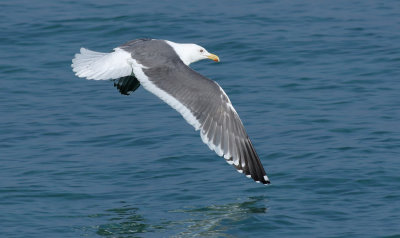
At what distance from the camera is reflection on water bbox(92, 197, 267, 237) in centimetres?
827

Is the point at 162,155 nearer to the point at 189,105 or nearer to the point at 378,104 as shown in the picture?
the point at 189,105

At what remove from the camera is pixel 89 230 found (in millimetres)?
8352

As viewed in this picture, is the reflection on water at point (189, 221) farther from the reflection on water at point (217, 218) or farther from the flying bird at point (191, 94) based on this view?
the flying bird at point (191, 94)

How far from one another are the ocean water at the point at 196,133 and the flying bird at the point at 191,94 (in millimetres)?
577

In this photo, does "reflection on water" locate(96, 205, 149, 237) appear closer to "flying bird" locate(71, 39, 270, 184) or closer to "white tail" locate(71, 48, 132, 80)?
"flying bird" locate(71, 39, 270, 184)

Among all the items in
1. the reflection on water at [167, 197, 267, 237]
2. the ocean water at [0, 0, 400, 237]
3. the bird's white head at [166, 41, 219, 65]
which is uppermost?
the bird's white head at [166, 41, 219, 65]

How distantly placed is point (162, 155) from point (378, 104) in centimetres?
315

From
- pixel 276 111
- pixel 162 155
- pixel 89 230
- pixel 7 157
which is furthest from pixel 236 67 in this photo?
pixel 89 230

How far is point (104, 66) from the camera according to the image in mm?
9141

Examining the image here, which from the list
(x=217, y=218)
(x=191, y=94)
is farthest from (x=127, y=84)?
(x=217, y=218)

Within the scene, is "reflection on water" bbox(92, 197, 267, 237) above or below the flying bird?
below

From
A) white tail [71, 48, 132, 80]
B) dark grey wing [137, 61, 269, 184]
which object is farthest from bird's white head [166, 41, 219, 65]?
dark grey wing [137, 61, 269, 184]

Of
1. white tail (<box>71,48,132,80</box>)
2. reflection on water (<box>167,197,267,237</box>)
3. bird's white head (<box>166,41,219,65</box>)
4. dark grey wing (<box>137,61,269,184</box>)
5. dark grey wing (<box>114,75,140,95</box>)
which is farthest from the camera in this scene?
dark grey wing (<box>114,75,140,95</box>)

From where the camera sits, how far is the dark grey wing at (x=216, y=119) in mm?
8617
